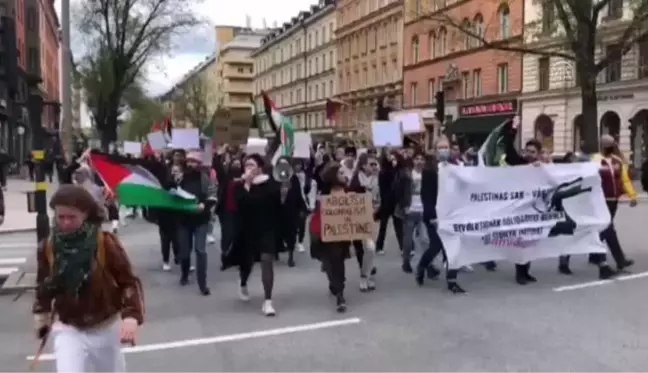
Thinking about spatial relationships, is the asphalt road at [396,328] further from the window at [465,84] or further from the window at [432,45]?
the window at [432,45]

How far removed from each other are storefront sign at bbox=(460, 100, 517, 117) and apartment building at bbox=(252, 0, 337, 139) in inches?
932

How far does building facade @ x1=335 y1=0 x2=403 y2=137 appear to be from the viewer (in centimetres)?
6366

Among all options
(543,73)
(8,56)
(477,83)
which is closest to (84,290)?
(8,56)

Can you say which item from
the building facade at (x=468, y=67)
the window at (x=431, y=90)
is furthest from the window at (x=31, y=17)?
the window at (x=431, y=90)

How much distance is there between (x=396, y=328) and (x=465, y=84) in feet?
149

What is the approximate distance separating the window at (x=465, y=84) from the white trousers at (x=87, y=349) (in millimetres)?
49054

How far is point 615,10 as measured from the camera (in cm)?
3962

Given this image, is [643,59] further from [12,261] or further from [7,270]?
[7,270]

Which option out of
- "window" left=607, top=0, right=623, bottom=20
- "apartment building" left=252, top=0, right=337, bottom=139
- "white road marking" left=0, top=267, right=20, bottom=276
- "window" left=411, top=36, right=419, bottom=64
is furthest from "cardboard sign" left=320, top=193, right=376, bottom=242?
"apartment building" left=252, top=0, right=337, bottom=139

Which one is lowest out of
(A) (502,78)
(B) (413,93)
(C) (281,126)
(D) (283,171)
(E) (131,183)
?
(E) (131,183)

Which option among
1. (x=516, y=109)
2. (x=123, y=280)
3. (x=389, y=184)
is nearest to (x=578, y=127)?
(x=516, y=109)

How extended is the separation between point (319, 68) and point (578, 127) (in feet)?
150

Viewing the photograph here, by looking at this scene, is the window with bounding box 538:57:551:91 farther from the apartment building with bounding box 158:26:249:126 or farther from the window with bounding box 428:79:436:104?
the apartment building with bounding box 158:26:249:126

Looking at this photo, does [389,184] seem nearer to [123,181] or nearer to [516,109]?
[123,181]
